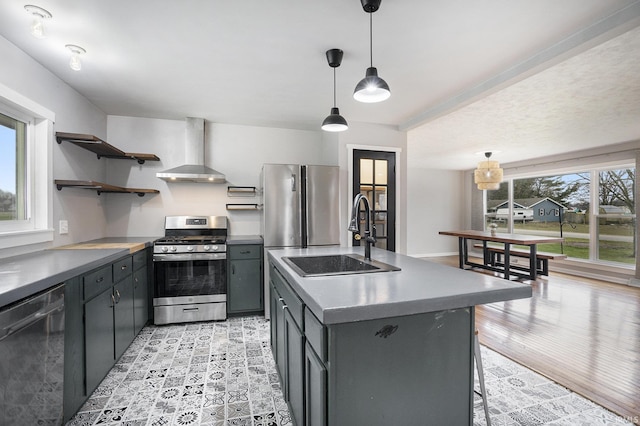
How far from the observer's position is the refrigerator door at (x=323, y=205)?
12.0 ft

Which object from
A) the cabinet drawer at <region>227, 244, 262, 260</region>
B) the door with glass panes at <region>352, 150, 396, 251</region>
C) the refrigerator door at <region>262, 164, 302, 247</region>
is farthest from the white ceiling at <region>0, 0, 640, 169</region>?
the cabinet drawer at <region>227, 244, 262, 260</region>

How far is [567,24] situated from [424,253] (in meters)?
7.10

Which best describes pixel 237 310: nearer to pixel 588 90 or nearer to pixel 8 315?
pixel 8 315

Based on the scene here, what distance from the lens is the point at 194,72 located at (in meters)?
2.62

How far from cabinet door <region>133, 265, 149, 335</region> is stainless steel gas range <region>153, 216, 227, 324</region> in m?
0.10

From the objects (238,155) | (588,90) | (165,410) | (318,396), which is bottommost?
(165,410)

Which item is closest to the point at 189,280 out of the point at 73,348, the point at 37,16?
the point at 73,348

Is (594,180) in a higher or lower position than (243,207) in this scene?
higher

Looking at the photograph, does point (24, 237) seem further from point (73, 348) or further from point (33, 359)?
point (33, 359)

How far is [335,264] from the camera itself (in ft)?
6.57

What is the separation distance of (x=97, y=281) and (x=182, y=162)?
2243 millimetres

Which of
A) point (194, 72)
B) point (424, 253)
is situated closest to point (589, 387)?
point (194, 72)

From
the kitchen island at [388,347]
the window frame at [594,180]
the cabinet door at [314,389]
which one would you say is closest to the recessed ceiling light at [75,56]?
the kitchen island at [388,347]

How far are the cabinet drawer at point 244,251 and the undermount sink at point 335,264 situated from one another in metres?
1.54
